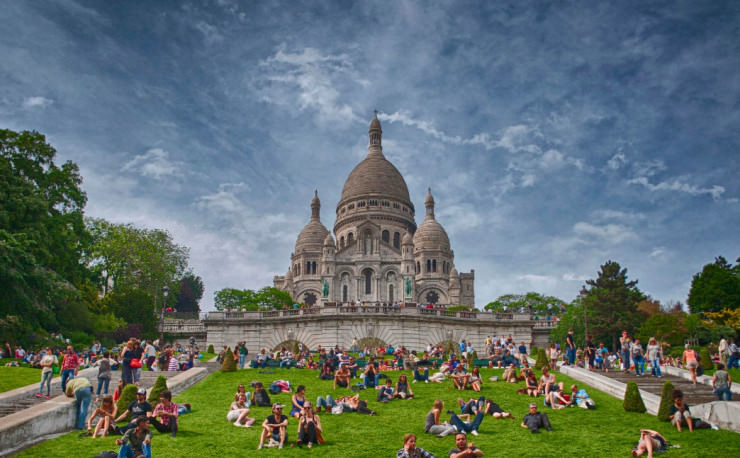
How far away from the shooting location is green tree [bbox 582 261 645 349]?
46844 mm

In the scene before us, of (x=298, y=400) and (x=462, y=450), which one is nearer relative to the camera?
(x=462, y=450)

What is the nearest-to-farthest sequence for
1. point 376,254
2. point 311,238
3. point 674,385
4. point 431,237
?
point 674,385 → point 376,254 → point 431,237 → point 311,238

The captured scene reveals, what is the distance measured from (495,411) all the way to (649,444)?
4.76 m

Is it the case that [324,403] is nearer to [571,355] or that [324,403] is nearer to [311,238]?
[571,355]

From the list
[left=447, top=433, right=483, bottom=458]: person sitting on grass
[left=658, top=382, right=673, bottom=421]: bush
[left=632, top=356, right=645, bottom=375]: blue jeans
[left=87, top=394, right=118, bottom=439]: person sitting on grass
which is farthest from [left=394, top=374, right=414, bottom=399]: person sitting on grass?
[left=632, top=356, right=645, bottom=375]: blue jeans

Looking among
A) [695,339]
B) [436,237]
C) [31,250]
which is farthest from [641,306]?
[31,250]

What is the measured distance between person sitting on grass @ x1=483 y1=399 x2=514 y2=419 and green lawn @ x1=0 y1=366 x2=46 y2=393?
1366 centimetres

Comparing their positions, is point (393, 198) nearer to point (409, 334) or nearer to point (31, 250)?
point (409, 334)

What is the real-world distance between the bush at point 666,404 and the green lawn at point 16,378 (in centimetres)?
1789

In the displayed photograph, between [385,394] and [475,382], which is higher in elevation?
[475,382]

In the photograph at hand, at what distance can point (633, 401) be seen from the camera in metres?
17.2

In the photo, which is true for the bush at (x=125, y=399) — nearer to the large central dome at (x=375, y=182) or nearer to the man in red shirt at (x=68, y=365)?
the man in red shirt at (x=68, y=365)

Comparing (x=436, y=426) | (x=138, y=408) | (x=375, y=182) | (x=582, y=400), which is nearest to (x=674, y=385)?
(x=582, y=400)

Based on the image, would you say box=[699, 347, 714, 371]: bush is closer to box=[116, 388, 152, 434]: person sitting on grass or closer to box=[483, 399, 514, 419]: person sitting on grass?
box=[483, 399, 514, 419]: person sitting on grass
